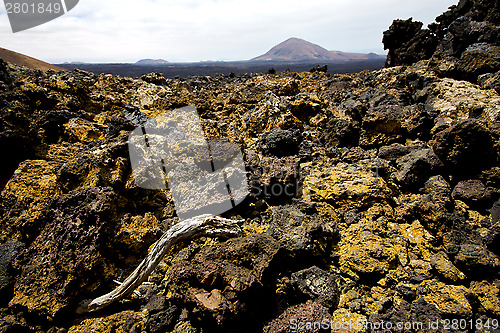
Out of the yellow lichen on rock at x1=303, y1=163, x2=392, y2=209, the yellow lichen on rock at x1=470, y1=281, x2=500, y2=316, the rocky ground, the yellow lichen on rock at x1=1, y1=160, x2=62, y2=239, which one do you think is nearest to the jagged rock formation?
the rocky ground

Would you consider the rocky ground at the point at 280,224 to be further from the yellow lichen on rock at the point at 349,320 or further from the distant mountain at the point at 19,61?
the distant mountain at the point at 19,61

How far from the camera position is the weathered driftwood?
2496 mm

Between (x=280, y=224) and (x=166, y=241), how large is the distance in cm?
136

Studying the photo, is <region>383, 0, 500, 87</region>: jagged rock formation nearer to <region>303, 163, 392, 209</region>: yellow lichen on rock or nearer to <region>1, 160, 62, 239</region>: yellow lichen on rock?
<region>303, 163, 392, 209</region>: yellow lichen on rock

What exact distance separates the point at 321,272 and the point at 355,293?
368mm

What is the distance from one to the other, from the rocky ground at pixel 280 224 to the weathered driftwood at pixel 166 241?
0.11m

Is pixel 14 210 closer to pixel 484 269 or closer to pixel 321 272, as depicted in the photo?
pixel 321 272

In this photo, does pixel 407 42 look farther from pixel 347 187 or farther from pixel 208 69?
pixel 208 69

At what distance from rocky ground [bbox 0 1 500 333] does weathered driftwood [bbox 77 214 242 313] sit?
0.11m

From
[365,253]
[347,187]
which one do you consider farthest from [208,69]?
[365,253]

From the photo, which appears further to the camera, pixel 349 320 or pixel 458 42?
pixel 458 42

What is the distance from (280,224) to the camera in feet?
9.48

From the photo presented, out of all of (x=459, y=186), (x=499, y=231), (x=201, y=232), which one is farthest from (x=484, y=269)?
(x=201, y=232)

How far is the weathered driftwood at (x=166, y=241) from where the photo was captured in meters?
2.50
